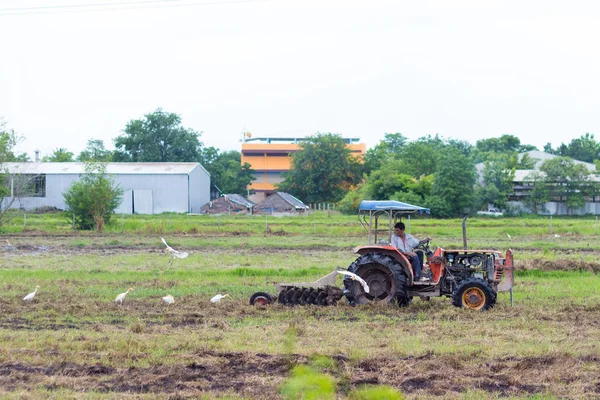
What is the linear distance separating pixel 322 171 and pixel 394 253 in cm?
6948

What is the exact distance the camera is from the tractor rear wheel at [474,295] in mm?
14539

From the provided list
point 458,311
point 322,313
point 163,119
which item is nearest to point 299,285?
point 322,313

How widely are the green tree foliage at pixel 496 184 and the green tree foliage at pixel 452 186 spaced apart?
2.12 m

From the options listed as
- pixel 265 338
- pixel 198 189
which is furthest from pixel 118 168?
pixel 265 338

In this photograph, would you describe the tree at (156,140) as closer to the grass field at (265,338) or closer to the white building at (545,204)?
the white building at (545,204)

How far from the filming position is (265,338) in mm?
11586

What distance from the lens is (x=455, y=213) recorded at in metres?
63.8

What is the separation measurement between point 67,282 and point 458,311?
10.1 metres

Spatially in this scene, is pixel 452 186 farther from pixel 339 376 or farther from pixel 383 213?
pixel 339 376

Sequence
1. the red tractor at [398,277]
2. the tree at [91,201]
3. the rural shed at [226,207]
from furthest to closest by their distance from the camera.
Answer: the rural shed at [226,207]
the tree at [91,201]
the red tractor at [398,277]

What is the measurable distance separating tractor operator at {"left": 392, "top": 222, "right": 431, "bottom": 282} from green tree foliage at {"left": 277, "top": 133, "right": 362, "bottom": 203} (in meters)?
68.8

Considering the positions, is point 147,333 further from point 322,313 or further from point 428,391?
point 428,391

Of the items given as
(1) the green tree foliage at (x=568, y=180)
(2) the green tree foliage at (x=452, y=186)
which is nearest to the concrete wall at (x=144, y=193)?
(2) the green tree foliage at (x=452, y=186)

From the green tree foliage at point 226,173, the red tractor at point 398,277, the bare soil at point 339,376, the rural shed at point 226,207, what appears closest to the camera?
the bare soil at point 339,376
